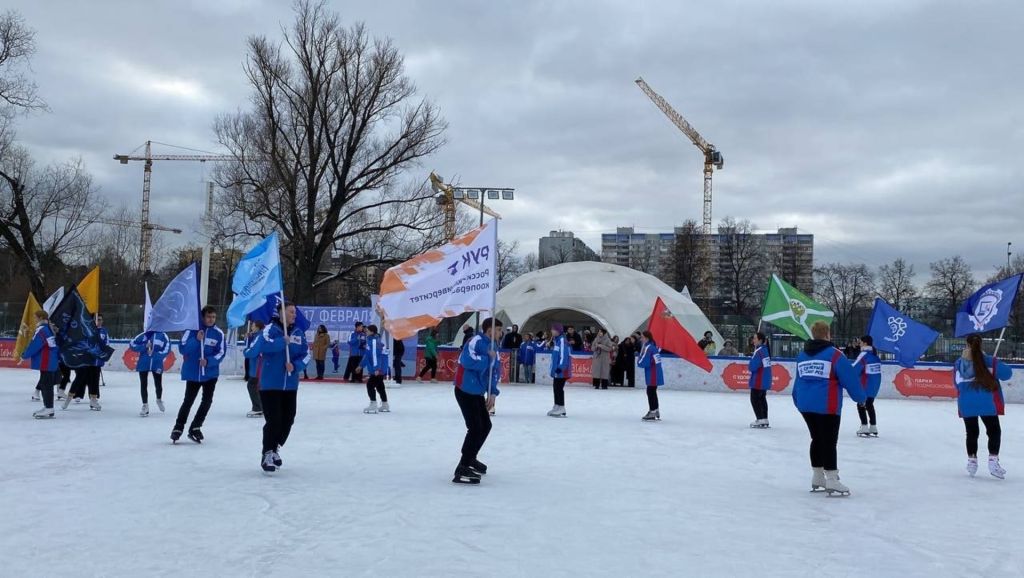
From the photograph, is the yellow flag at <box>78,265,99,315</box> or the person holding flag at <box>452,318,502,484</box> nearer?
the person holding flag at <box>452,318,502,484</box>

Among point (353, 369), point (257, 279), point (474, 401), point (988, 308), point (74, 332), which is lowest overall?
point (353, 369)

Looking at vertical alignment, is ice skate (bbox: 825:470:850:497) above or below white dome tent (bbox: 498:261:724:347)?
below

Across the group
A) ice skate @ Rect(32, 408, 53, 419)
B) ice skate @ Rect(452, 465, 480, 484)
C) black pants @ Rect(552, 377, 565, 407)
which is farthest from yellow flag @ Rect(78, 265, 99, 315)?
ice skate @ Rect(452, 465, 480, 484)

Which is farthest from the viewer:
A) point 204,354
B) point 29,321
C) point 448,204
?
point 448,204

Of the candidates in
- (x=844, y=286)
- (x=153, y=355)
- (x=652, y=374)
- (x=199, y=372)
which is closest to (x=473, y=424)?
(x=199, y=372)

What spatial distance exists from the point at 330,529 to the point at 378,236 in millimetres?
30316

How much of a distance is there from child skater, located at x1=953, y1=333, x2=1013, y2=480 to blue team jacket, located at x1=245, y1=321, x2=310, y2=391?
7.49m

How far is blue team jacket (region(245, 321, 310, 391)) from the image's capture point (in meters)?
8.77

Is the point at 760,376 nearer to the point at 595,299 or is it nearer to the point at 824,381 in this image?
the point at 824,381

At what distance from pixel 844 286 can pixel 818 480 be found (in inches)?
2517

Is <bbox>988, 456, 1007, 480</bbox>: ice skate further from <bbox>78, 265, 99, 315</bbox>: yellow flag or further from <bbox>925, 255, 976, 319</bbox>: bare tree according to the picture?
<bbox>925, 255, 976, 319</bbox>: bare tree

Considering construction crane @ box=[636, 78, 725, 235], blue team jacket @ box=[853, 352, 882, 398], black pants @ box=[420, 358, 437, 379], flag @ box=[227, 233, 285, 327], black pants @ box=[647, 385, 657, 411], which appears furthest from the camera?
construction crane @ box=[636, 78, 725, 235]

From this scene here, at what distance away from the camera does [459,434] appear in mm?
12492

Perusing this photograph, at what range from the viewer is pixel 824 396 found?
8.18m
